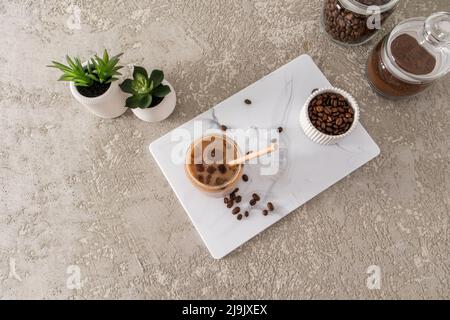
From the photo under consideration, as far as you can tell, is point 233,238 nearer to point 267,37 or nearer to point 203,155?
point 203,155

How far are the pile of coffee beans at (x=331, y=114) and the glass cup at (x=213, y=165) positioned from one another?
0.15 m

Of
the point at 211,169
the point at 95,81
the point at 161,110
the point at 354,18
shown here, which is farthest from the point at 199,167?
the point at 354,18

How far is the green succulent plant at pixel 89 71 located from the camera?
0.69m

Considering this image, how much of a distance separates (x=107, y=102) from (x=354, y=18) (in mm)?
457

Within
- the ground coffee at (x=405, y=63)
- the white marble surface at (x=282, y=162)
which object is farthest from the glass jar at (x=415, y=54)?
the white marble surface at (x=282, y=162)

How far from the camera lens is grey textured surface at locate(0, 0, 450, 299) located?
2.47 ft

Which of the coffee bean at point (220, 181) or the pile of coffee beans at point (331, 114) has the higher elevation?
the pile of coffee beans at point (331, 114)

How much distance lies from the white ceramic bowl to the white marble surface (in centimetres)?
2

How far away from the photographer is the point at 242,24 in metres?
0.85

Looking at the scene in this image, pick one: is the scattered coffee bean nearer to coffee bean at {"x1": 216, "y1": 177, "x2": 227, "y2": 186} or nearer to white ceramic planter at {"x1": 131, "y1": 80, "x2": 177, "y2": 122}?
coffee bean at {"x1": 216, "y1": 177, "x2": 227, "y2": 186}

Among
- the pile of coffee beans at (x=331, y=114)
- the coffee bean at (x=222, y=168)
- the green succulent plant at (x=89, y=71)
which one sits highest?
the green succulent plant at (x=89, y=71)

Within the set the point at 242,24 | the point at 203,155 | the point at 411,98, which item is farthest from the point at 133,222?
the point at 411,98

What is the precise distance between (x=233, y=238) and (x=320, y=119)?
260 mm

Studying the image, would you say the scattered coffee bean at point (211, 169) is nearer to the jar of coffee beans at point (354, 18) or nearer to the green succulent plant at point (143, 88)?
the green succulent plant at point (143, 88)
